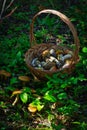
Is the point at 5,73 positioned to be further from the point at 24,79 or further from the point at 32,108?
the point at 32,108

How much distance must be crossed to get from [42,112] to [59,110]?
22 cm

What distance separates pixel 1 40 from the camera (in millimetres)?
3961

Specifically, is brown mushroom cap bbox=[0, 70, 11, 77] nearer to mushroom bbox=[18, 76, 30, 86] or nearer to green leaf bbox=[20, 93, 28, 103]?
mushroom bbox=[18, 76, 30, 86]

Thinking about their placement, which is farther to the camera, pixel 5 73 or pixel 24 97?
pixel 5 73

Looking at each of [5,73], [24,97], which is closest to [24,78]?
[5,73]

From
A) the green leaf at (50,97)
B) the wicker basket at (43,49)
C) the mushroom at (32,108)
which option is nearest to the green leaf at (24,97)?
the mushroom at (32,108)

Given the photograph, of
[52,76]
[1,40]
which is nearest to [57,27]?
[1,40]

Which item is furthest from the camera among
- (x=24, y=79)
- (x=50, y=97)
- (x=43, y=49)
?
(x=43, y=49)

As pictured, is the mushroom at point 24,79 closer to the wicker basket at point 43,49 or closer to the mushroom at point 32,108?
the wicker basket at point 43,49

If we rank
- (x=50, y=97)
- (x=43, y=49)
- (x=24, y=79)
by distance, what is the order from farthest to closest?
(x=43, y=49) → (x=24, y=79) → (x=50, y=97)

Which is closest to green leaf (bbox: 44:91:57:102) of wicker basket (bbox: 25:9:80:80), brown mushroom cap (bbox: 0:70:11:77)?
wicker basket (bbox: 25:9:80:80)

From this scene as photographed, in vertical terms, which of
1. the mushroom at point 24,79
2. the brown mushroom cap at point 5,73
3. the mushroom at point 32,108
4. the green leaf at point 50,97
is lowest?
the mushroom at point 32,108

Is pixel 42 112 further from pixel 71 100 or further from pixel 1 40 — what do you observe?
pixel 1 40

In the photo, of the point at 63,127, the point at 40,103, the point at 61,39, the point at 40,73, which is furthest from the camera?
the point at 61,39
